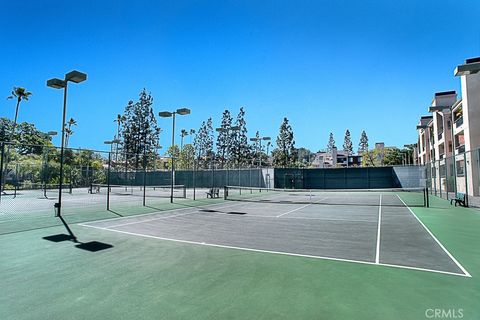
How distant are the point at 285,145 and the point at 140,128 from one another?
103ft

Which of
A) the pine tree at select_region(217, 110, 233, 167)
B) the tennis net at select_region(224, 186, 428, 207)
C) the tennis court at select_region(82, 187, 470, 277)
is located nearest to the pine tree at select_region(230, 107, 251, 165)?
the pine tree at select_region(217, 110, 233, 167)

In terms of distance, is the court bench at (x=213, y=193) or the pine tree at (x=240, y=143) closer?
the court bench at (x=213, y=193)

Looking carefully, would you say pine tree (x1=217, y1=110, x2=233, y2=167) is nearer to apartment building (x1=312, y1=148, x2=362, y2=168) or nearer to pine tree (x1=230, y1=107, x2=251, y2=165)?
pine tree (x1=230, y1=107, x2=251, y2=165)

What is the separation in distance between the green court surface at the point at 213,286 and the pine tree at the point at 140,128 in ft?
169

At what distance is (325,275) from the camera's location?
484 centimetres

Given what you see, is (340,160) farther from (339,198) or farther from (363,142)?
(339,198)

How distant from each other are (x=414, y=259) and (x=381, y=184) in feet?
Result: 134

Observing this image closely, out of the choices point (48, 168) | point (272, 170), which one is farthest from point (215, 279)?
point (272, 170)

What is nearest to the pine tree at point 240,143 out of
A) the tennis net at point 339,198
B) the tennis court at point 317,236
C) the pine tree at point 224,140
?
the pine tree at point 224,140

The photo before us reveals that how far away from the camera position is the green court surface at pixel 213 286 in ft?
11.5

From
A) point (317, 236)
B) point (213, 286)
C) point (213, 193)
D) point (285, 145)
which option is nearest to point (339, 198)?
point (213, 193)

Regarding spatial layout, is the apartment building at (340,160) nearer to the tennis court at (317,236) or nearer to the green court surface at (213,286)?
the tennis court at (317,236)

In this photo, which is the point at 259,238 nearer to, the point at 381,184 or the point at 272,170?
the point at 272,170

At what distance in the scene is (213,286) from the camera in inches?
171
